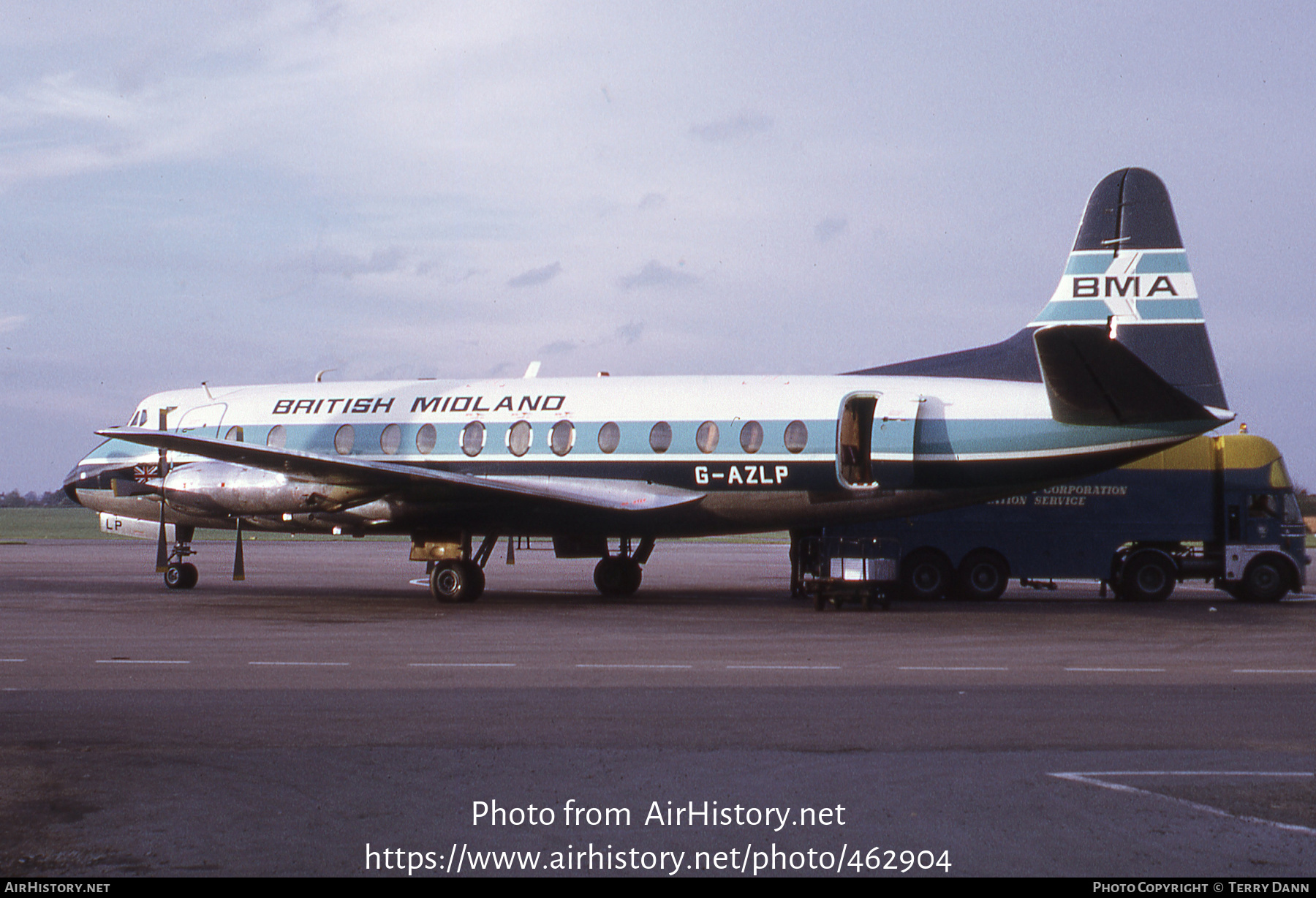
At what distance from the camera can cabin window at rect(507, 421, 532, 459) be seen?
23.6 metres

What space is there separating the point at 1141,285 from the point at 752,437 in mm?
7155

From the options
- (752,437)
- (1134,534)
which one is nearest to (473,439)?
(752,437)

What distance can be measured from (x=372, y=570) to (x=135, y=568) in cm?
726

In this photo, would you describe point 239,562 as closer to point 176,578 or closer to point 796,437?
point 176,578

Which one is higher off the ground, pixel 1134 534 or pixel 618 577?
pixel 1134 534

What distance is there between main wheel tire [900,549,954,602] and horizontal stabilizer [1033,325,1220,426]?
19.8 feet

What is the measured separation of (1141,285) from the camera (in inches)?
795

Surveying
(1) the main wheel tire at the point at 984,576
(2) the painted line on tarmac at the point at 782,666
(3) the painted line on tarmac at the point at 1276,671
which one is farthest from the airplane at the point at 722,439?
(2) the painted line on tarmac at the point at 782,666

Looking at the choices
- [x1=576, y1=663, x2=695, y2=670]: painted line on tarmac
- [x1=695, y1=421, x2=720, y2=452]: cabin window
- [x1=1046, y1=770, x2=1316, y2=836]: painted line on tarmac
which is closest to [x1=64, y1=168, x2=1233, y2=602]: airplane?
[x1=695, y1=421, x2=720, y2=452]: cabin window

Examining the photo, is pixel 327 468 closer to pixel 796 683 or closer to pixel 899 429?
pixel 899 429

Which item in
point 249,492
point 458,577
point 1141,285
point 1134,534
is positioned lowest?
point 458,577

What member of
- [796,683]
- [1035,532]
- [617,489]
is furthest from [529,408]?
[796,683]

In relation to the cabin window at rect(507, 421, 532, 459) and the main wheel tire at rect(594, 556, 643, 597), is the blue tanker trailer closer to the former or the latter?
the main wheel tire at rect(594, 556, 643, 597)

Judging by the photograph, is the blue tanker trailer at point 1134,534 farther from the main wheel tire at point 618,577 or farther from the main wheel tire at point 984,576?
the main wheel tire at point 618,577
